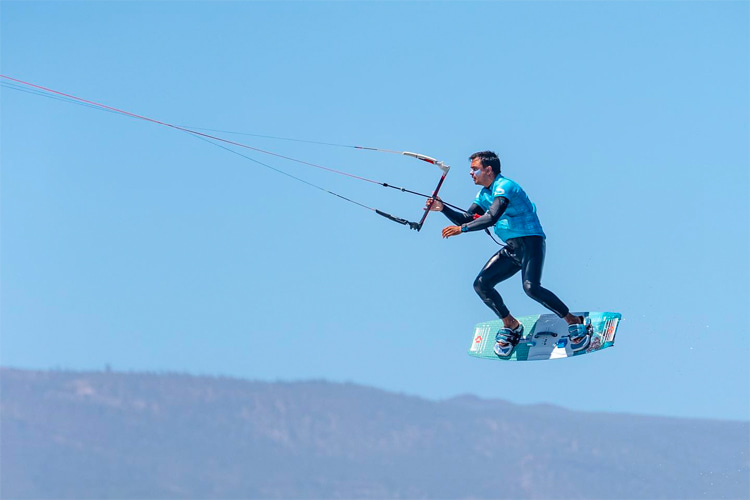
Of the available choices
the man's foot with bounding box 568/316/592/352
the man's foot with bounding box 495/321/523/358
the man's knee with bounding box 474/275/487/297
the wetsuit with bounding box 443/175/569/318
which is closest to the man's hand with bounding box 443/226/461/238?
the wetsuit with bounding box 443/175/569/318

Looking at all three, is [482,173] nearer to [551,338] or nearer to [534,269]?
[534,269]

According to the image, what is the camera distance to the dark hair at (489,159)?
74.7ft

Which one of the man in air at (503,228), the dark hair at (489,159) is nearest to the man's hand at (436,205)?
the man in air at (503,228)

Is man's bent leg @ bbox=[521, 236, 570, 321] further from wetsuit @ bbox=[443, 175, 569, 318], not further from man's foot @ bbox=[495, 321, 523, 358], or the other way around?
man's foot @ bbox=[495, 321, 523, 358]

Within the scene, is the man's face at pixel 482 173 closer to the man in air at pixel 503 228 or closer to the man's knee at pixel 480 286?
the man in air at pixel 503 228

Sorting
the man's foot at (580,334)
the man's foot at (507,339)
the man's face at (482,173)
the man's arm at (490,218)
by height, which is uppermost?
the man's face at (482,173)

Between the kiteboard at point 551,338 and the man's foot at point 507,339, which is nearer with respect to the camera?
the kiteboard at point 551,338

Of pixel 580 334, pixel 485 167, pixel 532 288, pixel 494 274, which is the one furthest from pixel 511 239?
pixel 580 334

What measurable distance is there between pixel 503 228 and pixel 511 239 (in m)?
0.24

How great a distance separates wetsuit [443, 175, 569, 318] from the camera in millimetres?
22562

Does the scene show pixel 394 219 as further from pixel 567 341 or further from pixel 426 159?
pixel 567 341

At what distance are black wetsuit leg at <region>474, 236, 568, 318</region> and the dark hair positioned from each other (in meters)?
1.33

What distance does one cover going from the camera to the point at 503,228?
2309 centimetres

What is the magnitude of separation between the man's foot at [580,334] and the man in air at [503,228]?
A: 66 cm
